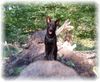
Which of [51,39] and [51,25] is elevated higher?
[51,25]

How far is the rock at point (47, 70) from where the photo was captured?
4.54m

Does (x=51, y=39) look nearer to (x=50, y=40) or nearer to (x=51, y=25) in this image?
(x=50, y=40)

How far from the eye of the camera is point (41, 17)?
460cm

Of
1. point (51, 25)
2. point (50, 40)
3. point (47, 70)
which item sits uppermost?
point (51, 25)

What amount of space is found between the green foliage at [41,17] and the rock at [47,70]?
303 millimetres

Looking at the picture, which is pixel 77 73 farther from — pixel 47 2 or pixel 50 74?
pixel 47 2

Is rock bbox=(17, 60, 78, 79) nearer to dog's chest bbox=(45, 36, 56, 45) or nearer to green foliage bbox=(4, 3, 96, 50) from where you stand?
dog's chest bbox=(45, 36, 56, 45)

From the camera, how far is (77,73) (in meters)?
4.55

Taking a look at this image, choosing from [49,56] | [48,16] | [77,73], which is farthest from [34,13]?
[77,73]

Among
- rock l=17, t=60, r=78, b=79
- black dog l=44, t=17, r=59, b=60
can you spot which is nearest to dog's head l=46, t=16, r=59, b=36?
black dog l=44, t=17, r=59, b=60

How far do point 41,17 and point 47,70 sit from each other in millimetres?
565

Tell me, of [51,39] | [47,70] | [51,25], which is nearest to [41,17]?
[51,25]

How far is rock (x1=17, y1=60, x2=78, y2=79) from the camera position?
454cm

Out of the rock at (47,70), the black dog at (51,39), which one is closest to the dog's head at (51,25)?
the black dog at (51,39)
